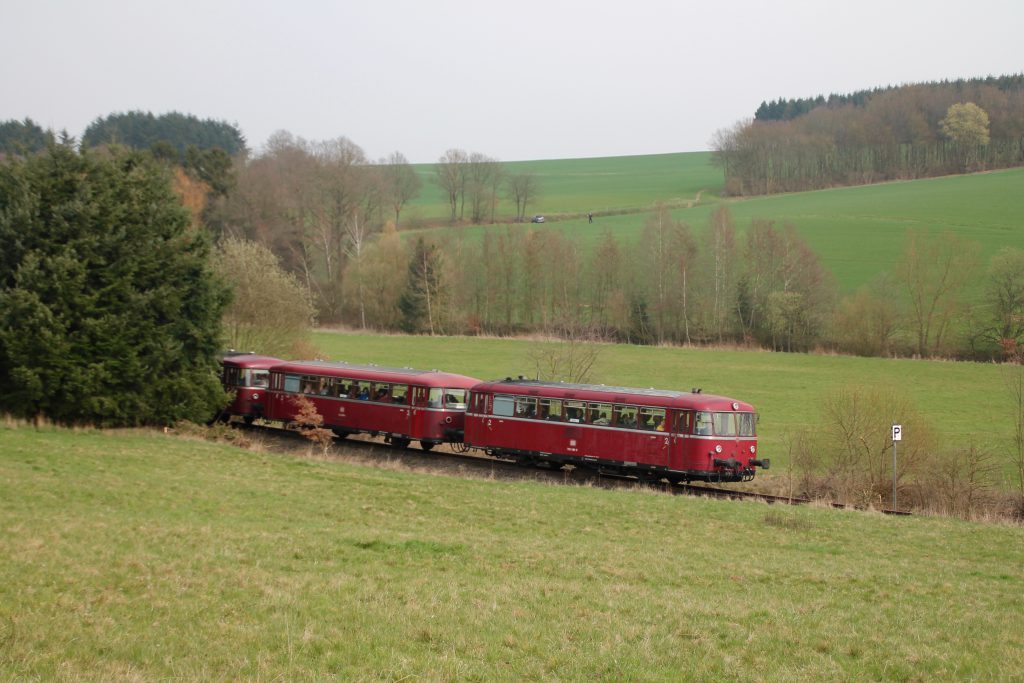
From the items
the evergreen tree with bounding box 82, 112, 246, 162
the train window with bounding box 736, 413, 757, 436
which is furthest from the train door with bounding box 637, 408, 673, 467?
the evergreen tree with bounding box 82, 112, 246, 162

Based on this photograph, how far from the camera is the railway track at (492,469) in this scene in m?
24.6

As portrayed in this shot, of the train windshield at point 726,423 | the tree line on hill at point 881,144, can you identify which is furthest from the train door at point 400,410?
the tree line on hill at point 881,144

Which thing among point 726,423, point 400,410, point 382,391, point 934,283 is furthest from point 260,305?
point 934,283

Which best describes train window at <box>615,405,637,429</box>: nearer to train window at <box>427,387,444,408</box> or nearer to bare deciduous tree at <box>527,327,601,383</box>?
train window at <box>427,387,444,408</box>

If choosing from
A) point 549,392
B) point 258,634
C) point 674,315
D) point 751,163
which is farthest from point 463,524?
point 751,163

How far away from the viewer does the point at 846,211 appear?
85.2 metres

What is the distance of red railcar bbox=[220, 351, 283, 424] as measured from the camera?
36.6 m

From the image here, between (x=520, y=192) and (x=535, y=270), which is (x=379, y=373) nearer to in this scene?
(x=535, y=270)

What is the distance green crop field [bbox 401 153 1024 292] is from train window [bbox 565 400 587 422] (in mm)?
43483

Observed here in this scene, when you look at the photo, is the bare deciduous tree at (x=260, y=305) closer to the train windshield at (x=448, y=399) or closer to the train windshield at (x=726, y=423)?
the train windshield at (x=448, y=399)

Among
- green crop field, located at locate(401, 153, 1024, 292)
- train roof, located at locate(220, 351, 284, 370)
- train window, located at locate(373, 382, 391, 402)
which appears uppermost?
green crop field, located at locate(401, 153, 1024, 292)

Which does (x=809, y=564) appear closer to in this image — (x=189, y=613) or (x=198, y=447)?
(x=189, y=613)

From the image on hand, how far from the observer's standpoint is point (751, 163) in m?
100

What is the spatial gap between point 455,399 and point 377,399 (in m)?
2.88
